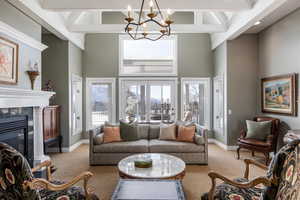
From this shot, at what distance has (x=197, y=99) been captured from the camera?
639 cm

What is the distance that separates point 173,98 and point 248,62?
2.36 metres

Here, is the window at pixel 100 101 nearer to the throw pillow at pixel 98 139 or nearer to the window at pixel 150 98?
the window at pixel 150 98

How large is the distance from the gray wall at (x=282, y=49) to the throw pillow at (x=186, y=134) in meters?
2.00

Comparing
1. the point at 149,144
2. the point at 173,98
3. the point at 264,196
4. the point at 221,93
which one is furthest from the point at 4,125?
the point at 221,93

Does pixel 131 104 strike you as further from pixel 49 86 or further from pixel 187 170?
pixel 187 170

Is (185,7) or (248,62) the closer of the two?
(185,7)

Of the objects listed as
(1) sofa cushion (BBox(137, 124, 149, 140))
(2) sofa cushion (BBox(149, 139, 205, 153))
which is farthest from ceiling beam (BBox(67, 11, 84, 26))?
(2) sofa cushion (BBox(149, 139, 205, 153))

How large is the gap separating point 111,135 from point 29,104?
1.69 m

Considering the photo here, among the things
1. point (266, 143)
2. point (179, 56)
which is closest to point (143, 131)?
point (266, 143)

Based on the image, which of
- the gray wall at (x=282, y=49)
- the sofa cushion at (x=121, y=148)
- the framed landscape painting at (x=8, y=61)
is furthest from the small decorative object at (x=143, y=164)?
the gray wall at (x=282, y=49)

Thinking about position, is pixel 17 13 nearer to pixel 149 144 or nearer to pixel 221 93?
pixel 149 144

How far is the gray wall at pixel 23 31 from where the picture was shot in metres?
2.97

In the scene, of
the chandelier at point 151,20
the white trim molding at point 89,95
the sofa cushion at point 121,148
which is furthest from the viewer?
the white trim molding at point 89,95

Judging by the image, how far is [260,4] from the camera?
11.2 ft
